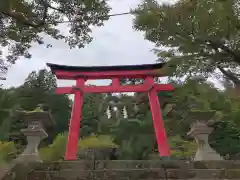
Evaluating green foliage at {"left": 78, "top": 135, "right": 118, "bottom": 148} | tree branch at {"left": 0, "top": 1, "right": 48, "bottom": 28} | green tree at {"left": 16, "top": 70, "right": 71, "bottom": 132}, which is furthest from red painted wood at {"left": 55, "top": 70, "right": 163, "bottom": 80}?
green tree at {"left": 16, "top": 70, "right": 71, "bottom": 132}

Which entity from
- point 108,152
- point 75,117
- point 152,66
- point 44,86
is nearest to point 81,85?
point 75,117

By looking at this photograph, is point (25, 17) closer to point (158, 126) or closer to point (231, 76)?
point (231, 76)

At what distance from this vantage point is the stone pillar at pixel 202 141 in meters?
6.56

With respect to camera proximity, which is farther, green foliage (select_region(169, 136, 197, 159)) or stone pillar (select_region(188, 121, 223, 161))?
green foliage (select_region(169, 136, 197, 159))

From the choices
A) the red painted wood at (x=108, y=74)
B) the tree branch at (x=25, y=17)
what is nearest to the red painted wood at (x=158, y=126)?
the red painted wood at (x=108, y=74)

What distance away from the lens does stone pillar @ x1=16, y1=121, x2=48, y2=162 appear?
5867 millimetres

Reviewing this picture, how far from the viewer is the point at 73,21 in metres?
5.58

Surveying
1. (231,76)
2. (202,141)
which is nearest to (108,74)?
(202,141)

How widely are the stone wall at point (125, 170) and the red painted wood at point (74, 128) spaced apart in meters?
4.94

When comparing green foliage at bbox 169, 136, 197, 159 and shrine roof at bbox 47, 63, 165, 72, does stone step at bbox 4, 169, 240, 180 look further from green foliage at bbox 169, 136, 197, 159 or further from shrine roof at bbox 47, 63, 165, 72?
green foliage at bbox 169, 136, 197, 159

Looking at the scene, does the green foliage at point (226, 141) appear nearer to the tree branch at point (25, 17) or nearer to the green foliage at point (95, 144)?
the green foliage at point (95, 144)

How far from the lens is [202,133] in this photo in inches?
273

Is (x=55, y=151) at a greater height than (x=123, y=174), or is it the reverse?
(x=55, y=151)

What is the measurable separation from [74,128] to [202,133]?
4.65 metres
